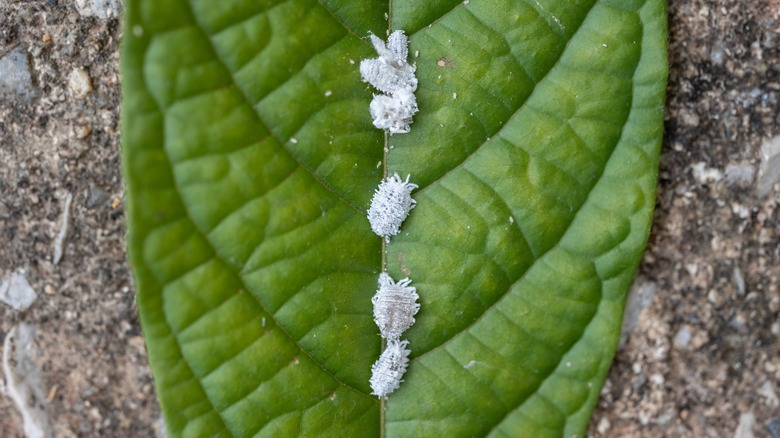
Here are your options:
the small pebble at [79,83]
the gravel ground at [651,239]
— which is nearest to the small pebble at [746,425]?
the gravel ground at [651,239]

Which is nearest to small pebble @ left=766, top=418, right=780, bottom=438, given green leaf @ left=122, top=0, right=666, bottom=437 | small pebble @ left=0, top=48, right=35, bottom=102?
green leaf @ left=122, top=0, right=666, bottom=437

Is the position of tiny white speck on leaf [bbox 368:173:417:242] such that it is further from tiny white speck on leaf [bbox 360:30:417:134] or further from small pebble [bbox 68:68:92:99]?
small pebble [bbox 68:68:92:99]

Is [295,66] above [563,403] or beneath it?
above

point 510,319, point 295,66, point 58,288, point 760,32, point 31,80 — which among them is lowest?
point 510,319

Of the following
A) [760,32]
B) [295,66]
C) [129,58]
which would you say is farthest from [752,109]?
[129,58]

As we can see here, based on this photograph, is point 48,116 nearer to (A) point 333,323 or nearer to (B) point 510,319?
(A) point 333,323

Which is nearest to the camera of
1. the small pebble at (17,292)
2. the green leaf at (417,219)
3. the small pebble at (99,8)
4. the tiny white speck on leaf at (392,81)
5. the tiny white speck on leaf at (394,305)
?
the green leaf at (417,219)

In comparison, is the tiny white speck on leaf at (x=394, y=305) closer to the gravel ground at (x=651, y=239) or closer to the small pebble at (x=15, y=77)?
the gravel ground at (x=651, y=239)
